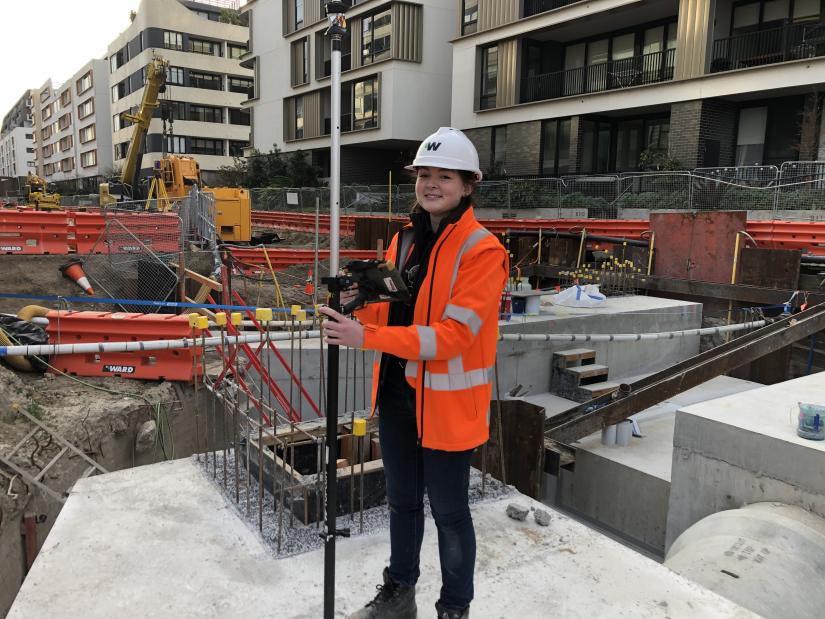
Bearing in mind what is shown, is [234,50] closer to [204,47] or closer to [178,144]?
[204,47]

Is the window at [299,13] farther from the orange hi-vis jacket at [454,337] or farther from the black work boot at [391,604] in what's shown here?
the black work boot at [391,604]

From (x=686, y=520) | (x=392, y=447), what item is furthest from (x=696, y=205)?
(x=392, y=447)

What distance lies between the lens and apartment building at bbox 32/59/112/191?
71250mm

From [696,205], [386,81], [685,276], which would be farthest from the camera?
[386,81]

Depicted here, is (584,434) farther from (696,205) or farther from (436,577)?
(696,205)

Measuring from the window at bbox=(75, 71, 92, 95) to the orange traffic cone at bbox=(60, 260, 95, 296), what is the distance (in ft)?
239

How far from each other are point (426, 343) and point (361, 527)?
168 cm

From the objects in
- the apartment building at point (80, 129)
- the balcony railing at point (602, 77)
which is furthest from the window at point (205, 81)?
the balcony railing at point (602, 77)

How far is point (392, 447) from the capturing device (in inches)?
102

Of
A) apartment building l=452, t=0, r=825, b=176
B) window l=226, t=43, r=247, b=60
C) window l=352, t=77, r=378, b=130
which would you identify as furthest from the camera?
window l=226, t=43, r=247, b=60

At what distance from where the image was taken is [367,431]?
14.2 feet

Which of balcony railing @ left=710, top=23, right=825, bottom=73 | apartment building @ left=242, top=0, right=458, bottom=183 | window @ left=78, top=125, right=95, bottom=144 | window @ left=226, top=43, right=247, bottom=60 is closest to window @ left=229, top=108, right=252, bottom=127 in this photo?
window @ left=226, top=43, right=247, bottom=60

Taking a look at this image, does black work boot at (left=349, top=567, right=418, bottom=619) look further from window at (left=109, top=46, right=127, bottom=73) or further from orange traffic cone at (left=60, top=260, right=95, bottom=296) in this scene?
window at (left=109, top=46, right=127, bottom=73)

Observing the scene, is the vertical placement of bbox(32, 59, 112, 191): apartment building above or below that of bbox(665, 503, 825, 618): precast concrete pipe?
above
